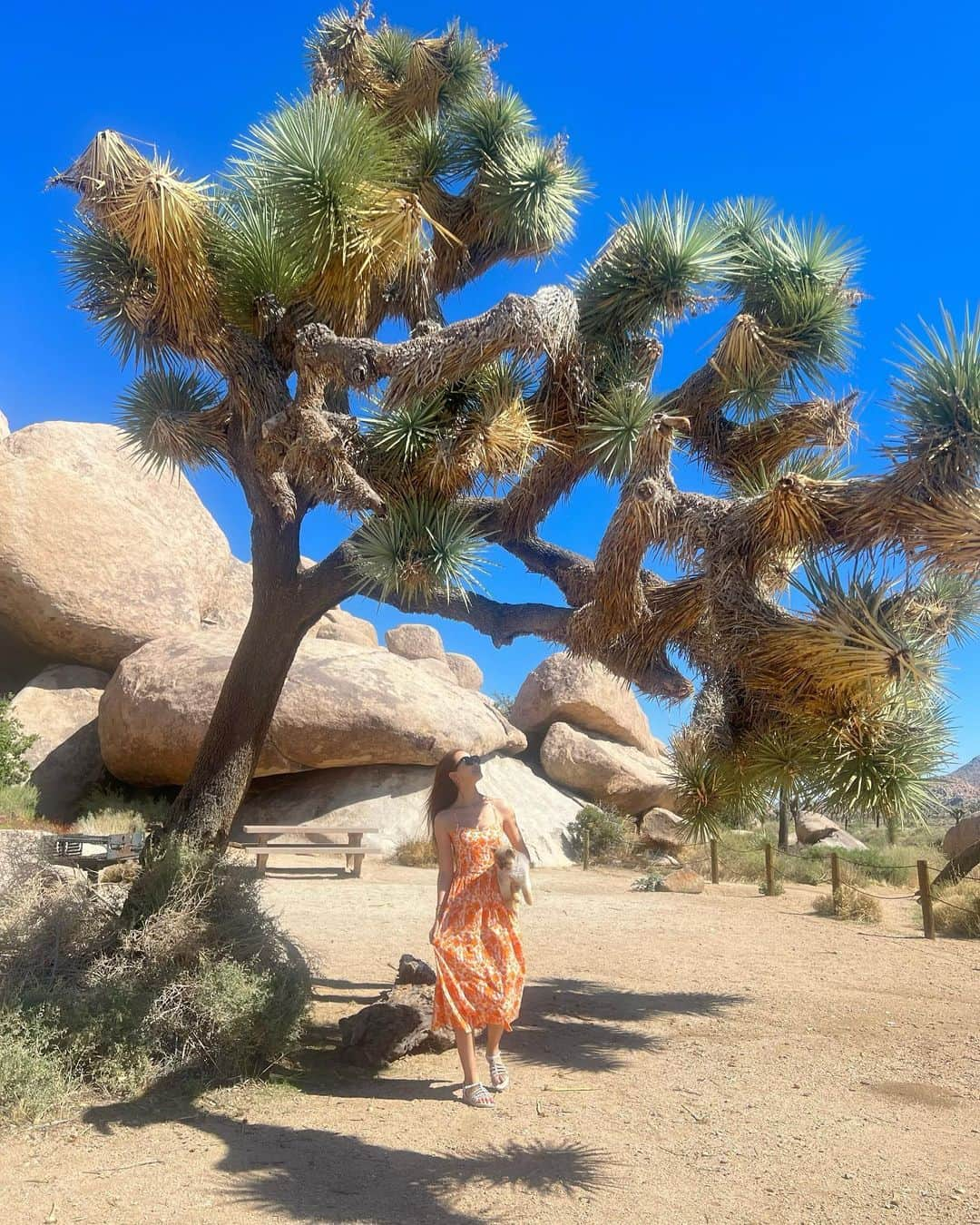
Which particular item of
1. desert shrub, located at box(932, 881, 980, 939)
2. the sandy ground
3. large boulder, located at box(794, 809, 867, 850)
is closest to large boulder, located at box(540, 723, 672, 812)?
large boulder, located at box(794, 809, 867, 850)

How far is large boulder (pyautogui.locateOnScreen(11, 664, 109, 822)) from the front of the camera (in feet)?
56.5

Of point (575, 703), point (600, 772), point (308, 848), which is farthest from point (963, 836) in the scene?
point (308, 848)

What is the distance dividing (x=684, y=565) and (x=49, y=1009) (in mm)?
4033

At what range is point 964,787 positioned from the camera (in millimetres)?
48031

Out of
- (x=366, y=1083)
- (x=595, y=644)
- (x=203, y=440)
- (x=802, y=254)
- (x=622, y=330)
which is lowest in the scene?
(x=366, y=1083)

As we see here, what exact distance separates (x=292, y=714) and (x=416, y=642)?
45.8 ft

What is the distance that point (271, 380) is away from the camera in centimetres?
533

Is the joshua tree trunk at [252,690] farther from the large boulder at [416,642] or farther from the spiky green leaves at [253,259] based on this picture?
the large boulder at [416,642]

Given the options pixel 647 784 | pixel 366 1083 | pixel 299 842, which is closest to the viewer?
pixel 366 1083

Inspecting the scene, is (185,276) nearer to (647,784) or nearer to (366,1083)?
(366,1083)

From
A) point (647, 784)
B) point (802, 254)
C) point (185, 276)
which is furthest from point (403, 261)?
point (647, 784)

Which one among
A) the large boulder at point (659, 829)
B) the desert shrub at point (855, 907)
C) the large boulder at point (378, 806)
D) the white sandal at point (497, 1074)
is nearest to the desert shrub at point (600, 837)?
the large boulder at point (378, 806)

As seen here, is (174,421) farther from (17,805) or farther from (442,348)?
(17,805)

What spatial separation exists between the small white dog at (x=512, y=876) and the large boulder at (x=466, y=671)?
2539cm
